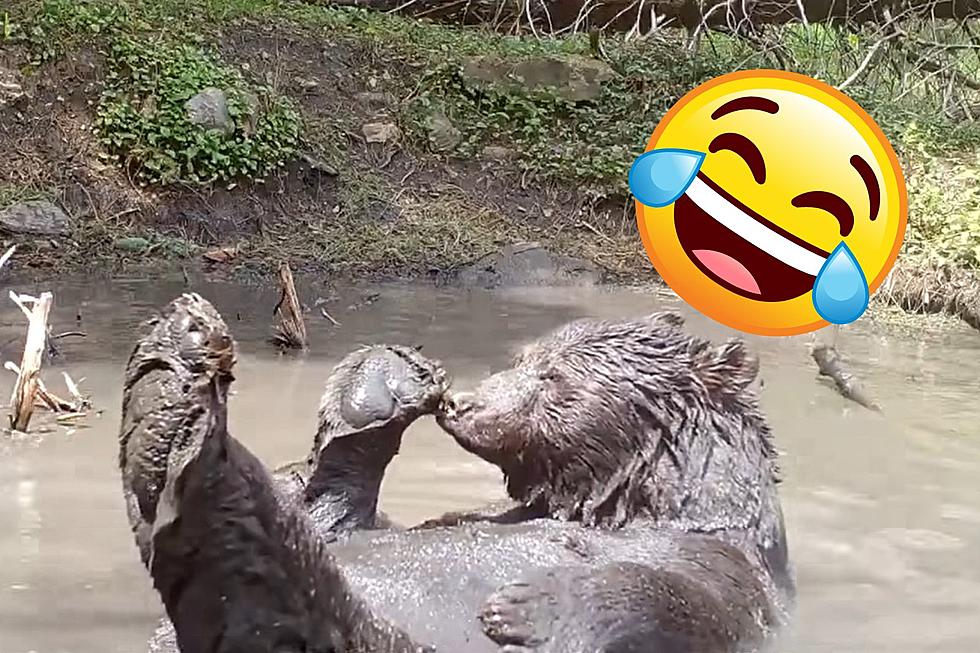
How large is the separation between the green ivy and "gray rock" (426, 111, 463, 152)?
1365 millimetres

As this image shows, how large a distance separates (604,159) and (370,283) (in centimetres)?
330

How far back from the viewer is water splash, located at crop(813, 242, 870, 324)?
4.32 metres

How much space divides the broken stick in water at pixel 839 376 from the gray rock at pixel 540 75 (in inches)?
249

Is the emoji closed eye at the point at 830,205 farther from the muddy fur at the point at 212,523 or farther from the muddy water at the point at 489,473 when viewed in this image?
the muddy fur at the point at 212,523

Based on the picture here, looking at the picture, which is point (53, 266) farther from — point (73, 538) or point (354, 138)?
point (73, 538)

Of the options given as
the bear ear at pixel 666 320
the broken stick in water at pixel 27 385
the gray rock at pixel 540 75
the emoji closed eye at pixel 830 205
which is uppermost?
the gray rock at pixel 540 75

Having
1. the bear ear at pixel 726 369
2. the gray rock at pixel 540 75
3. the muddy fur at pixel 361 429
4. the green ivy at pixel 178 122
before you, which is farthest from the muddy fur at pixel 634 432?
the gray rock at pixel 540 75

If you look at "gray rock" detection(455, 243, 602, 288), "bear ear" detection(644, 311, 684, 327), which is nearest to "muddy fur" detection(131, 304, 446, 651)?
"bear ear" detection(644, 311, 684, 327)

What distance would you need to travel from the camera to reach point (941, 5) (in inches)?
492

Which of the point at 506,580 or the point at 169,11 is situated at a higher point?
the point at 169,11

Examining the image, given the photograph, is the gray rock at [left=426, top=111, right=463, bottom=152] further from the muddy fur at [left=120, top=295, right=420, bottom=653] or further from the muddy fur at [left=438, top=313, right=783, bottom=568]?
the muddy fur at [left=120, top=295, right=420, bottom=653]

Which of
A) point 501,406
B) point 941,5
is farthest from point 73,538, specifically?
point 941,5

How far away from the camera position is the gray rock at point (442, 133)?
12234 mm

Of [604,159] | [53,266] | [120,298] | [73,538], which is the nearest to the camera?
[73,538]
